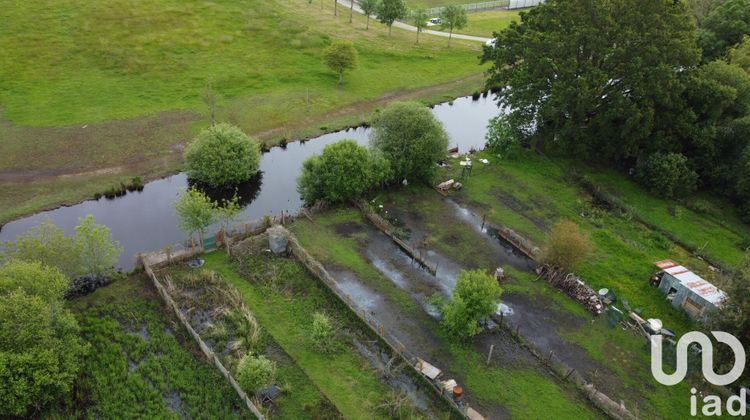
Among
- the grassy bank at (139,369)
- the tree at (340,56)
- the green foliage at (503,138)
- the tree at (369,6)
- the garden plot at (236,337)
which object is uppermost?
the tree at (369,6)

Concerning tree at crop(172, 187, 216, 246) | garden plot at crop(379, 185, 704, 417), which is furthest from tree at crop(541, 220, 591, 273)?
tree at crop(172, 187, 216, 246)

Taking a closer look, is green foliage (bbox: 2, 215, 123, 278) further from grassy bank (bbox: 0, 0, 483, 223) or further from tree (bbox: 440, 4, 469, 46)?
tree (bbox: 440, 4, 469, 46)

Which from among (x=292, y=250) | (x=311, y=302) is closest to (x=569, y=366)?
(x=311, y=302)

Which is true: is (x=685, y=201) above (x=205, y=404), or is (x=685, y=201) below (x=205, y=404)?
above

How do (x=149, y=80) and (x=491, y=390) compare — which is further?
(x=149, y=80)

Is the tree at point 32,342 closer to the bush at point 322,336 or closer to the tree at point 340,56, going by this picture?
the bush at point 322,336

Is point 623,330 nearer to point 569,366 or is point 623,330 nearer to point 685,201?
point 569,366

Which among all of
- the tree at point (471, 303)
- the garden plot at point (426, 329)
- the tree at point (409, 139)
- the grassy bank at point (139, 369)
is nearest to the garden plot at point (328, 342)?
the garden plot at point (426, 329)
